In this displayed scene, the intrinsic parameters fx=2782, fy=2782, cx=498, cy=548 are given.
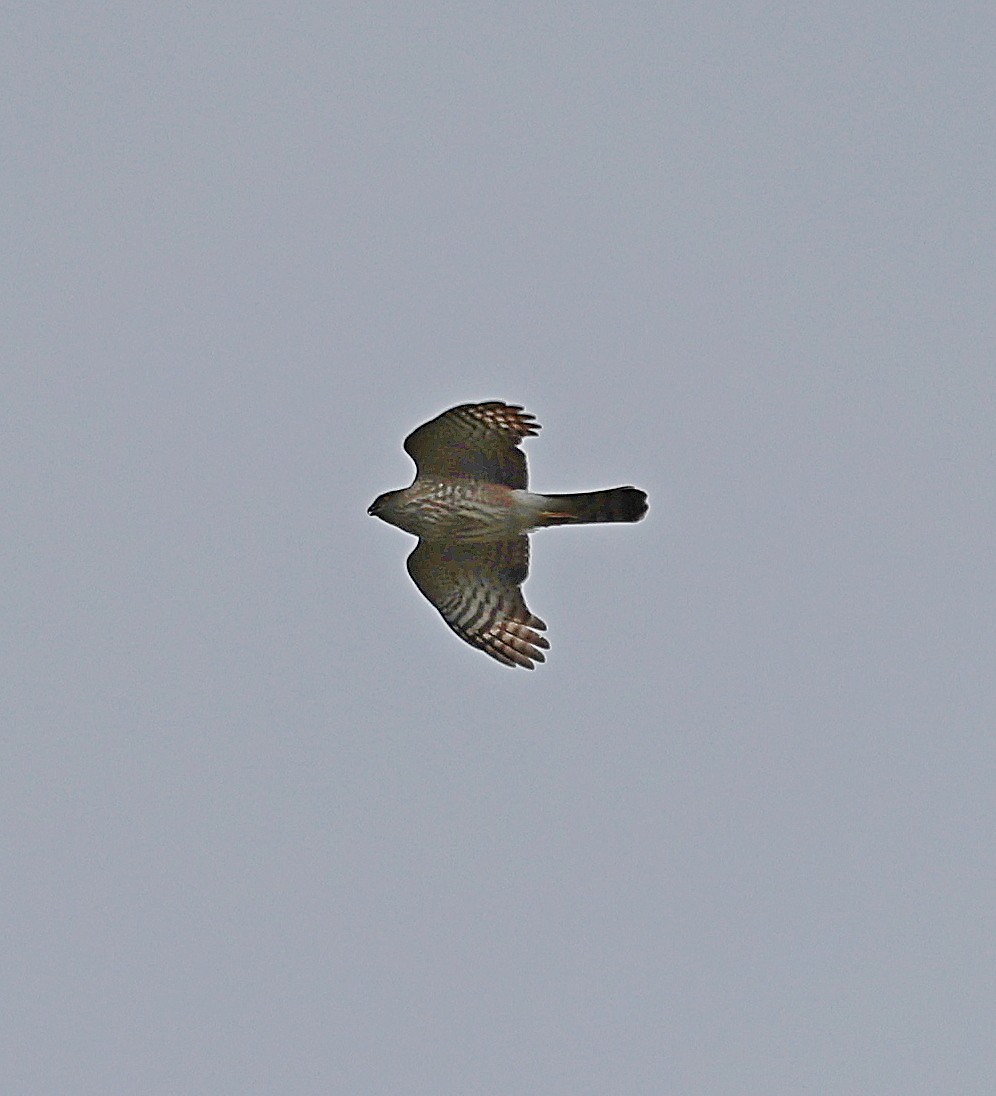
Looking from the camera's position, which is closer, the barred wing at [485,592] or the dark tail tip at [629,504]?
the dark tail tip at [629,504]

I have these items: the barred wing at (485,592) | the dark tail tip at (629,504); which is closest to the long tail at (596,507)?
the dark tail tip at (629,504)

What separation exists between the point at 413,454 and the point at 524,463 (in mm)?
982

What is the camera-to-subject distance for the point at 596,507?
24.4 m

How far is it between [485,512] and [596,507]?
3.19 ft

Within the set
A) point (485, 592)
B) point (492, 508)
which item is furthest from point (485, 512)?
point (485, 592)

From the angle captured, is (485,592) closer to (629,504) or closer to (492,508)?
(492,508)

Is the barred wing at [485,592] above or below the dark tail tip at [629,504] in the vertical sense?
below

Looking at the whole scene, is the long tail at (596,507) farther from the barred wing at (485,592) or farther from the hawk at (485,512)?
the barred wing at (485,592)

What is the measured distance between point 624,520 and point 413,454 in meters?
1.95

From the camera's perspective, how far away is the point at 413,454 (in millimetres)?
24469

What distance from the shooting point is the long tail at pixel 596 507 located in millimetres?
24266

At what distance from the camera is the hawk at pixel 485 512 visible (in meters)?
24.2

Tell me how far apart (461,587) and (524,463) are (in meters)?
1.33

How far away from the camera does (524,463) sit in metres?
24.4
